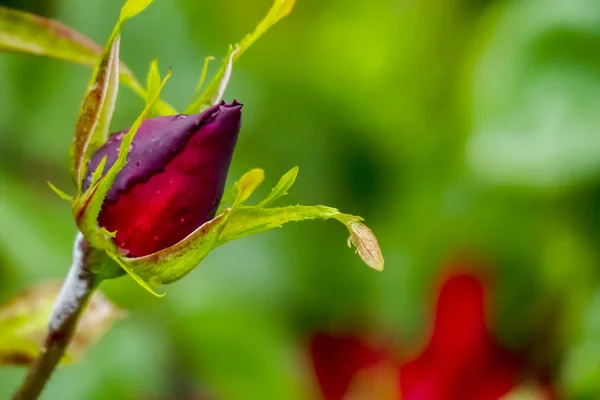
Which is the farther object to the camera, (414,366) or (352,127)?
(352,127)

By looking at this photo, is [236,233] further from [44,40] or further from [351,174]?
[351,174]

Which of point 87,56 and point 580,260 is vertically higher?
point 87,56

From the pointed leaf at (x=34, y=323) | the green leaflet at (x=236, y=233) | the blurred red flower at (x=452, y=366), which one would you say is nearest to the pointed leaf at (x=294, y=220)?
the green leaflet at (x=236, y=233)

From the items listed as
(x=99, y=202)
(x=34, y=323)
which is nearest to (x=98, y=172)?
(x=99, y=202)

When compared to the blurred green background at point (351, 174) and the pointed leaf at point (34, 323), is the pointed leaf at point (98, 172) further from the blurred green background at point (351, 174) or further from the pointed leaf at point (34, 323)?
the blurred green background at point (351, 174)

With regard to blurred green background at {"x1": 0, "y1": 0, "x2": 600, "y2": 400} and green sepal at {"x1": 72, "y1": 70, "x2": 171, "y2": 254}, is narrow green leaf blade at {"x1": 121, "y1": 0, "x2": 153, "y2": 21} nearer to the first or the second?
green sepal at {"x1": 72, "y1": 70, "x2": 171, "y2": 254}

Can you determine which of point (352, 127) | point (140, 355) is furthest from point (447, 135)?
point (140, 355)

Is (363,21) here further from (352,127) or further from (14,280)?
(14,280)
